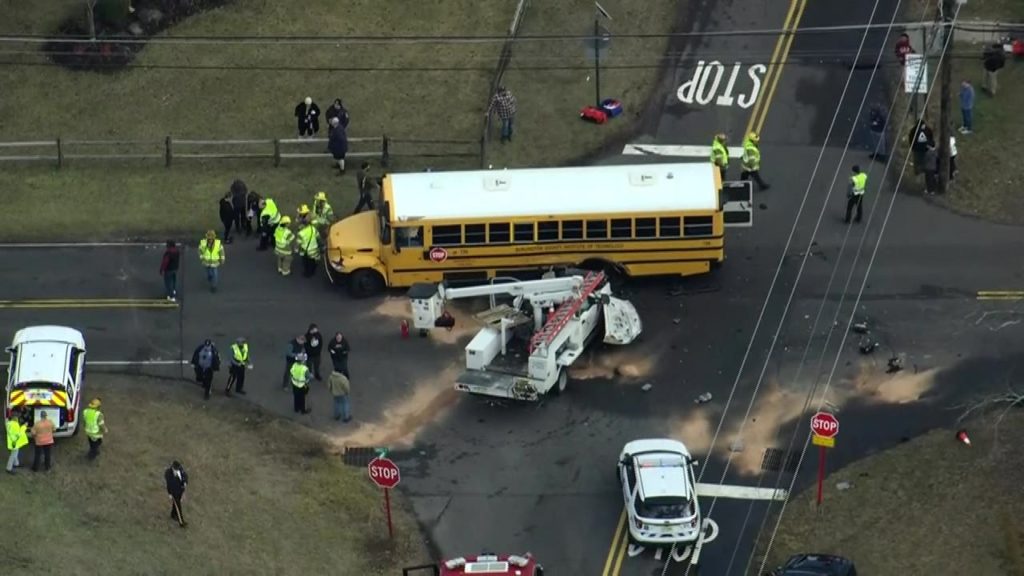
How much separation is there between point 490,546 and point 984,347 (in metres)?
13.3

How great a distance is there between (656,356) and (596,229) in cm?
362

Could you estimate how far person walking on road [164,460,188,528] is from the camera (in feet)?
166

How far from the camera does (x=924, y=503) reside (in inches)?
2040

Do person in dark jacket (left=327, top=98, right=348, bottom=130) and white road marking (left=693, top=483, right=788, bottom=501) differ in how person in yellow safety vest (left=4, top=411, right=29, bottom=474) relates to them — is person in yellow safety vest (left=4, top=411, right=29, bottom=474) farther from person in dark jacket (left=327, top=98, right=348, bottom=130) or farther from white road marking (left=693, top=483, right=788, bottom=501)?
person in dark jacket (left=327, top=98, right=348, bottom=130)

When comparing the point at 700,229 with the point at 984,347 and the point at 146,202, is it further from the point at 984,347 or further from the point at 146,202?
the point at 146,202

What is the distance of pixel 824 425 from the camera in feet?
166

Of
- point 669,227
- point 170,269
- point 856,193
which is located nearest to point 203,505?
point 170,269

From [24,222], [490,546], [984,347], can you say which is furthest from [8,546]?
[984,347]

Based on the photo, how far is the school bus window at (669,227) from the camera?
58.6 meters

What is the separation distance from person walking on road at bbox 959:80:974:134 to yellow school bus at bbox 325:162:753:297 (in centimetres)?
902

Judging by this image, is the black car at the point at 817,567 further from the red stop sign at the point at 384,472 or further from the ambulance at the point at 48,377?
the ambulance at the point at 48,377

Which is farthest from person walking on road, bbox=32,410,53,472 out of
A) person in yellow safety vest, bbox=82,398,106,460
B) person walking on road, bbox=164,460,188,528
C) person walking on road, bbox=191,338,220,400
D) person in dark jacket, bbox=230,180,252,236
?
person in dark jacket, bbox=230,180,252,236

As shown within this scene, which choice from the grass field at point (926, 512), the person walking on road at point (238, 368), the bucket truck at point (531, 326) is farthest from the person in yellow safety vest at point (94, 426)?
the grass field at point (926, 512)

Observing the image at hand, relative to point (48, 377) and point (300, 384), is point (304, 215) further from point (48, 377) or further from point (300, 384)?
point (48, 377)
